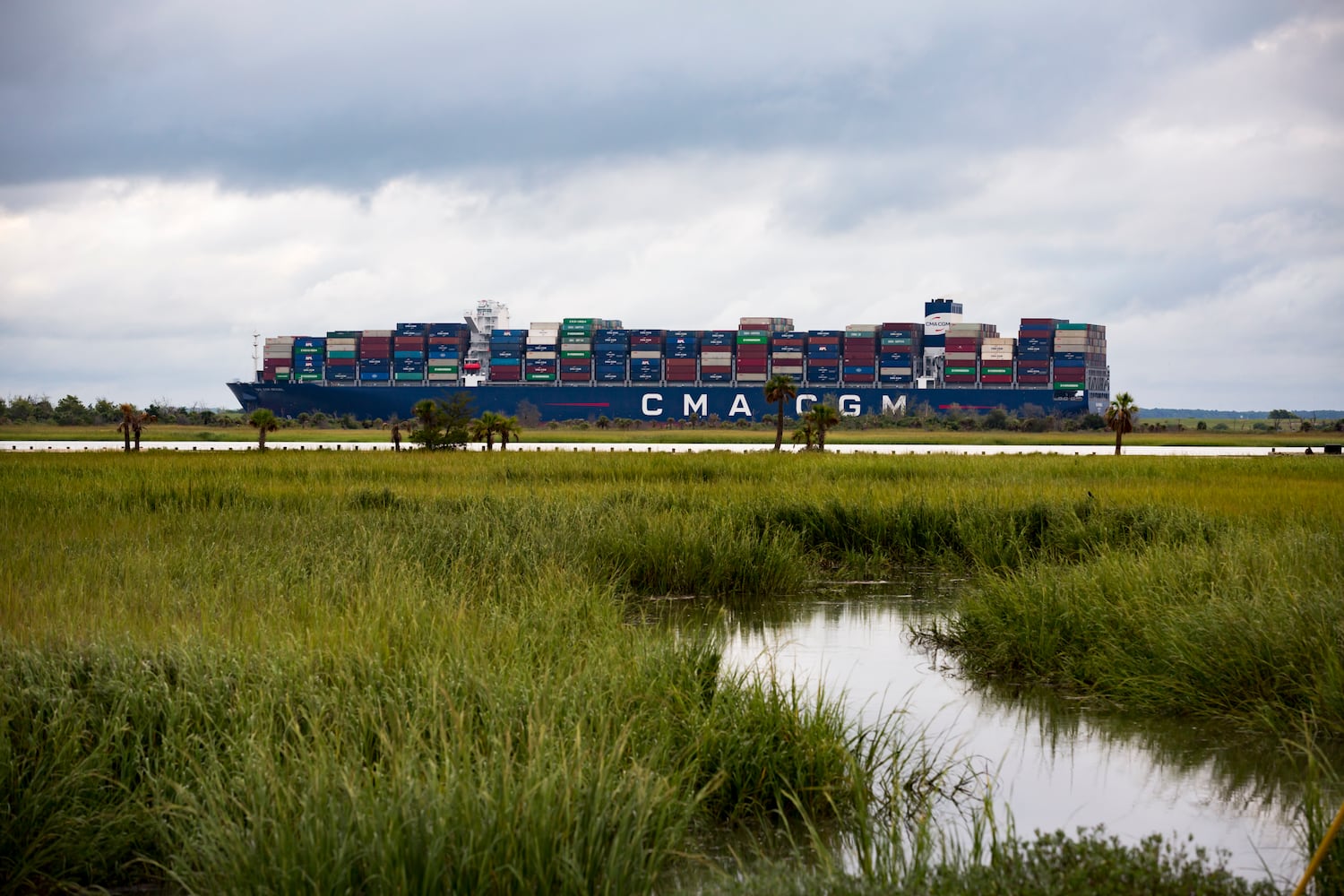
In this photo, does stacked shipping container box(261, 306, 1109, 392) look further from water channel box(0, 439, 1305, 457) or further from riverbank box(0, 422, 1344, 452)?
water channel box(0, 439, 1305, 457)

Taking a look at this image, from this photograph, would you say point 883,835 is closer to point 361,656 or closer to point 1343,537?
point 361,656

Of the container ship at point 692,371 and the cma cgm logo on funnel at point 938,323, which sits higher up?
the cma cgm logo on funnel at point 938,323

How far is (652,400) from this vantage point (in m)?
97.9

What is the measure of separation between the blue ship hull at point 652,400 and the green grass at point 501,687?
81.9m

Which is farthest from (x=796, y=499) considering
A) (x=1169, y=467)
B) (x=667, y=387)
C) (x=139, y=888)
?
(x=667, y=387)

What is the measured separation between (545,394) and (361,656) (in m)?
94.0

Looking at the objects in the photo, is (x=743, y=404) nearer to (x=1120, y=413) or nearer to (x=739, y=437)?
(x=739, y=437)

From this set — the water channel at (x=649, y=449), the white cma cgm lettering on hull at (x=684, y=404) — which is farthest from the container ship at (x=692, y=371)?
the water channel at (x=649, y=449)

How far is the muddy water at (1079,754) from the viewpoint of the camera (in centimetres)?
603

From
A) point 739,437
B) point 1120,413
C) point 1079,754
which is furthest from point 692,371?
point 1079,754

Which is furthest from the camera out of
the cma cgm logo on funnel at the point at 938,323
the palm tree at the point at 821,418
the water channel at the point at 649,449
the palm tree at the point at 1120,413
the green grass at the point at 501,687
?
the cma cgm logo on funnel at the point at 938,323

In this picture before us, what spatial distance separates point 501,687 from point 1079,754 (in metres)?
4.08

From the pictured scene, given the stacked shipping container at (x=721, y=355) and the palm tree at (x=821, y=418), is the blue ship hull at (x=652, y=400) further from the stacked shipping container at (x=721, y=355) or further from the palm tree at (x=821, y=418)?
the palm tree at (x=821, y=418)

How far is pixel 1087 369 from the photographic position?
320ft
